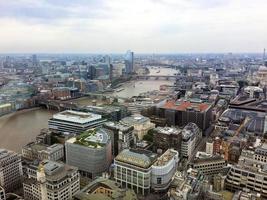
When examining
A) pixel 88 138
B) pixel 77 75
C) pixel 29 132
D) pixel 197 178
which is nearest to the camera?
pixel 197 178

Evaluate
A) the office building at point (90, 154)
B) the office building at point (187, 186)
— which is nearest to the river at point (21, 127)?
the office building at point (90, 154)

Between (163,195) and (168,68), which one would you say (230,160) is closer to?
(163,195)

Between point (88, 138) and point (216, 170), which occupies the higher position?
point (88, 138)

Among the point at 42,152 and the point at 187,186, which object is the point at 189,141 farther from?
the point at 42,152

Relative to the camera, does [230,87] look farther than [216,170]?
Yes

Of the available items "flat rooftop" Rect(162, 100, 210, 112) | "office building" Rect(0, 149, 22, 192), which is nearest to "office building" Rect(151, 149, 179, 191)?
"office building" Rect(0, 149, 22, 192)

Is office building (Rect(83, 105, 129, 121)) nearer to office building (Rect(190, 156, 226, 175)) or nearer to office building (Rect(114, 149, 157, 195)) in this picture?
office building (Rect(114, 149, 157, 195))

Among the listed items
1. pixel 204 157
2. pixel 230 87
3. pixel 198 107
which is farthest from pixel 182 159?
pixel 230 87
